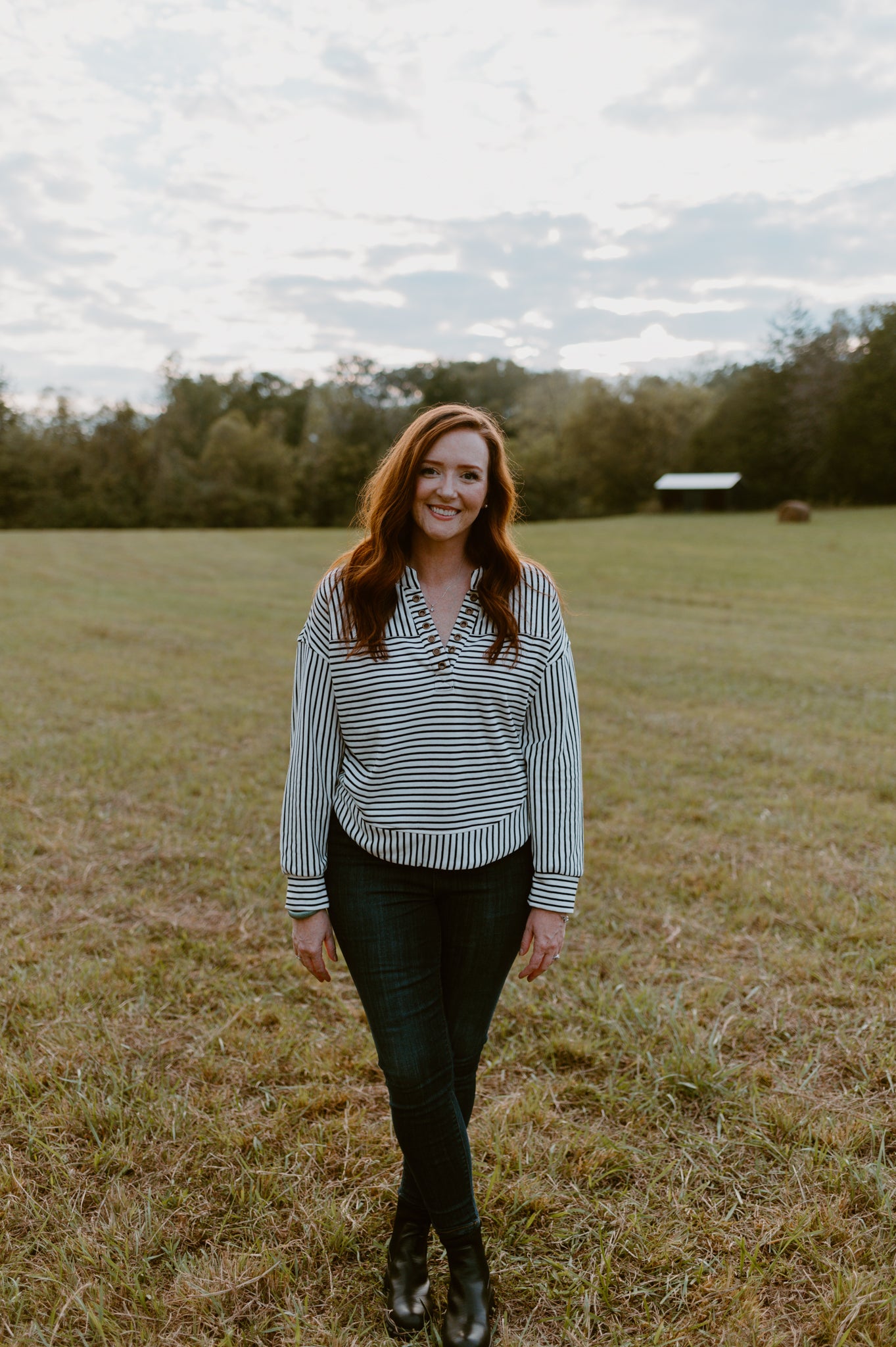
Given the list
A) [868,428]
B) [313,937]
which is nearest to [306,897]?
[313,937]

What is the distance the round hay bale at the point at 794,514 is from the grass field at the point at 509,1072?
28.6 meters

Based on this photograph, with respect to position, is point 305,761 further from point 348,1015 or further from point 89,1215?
point 348,1015

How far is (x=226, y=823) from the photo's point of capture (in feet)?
15.5

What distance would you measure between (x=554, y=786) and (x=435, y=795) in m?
0.29

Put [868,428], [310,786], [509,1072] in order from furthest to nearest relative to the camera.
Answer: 1. [868,428]
2. [509,1072]
3. [310,786]

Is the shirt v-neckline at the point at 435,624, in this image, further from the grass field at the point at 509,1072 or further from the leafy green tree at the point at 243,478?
the leafy green tree at the point at 243,478

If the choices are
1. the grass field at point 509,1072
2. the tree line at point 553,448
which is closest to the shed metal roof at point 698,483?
the tree line at point 553,448

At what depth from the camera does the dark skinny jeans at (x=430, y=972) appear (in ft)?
5.91

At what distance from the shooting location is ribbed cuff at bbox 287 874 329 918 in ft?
6.26

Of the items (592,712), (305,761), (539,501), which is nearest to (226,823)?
(305,761)

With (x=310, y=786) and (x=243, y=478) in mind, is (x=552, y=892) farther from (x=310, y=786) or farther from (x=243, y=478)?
(x=243, y=478)

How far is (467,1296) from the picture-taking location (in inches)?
73.5

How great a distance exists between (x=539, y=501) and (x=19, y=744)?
152 ft

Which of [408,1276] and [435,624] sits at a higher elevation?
[435,624]
